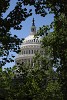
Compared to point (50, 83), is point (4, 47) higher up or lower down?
higher up

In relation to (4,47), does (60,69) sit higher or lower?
lower

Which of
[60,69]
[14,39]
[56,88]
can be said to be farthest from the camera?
[56,88]

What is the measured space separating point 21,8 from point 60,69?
2062cm

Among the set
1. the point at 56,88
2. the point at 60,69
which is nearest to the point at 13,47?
the point at 60,69

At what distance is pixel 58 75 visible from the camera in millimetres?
33188

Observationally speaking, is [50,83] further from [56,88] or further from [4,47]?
[4,47]

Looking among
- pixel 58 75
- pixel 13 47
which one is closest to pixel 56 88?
pixel 58 75

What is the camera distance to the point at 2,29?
37.8 feet

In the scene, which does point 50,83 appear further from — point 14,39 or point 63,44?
point 14,39

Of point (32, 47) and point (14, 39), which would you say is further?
point (32, 47)

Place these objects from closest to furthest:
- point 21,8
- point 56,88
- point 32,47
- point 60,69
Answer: point 21,8 → point 60,69 → point 56,88 → point 32,47

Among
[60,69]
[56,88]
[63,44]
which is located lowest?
[56,88]

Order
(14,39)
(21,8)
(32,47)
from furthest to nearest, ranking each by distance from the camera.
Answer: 1. (32,47)
2. (14,39)
3. (21,8)

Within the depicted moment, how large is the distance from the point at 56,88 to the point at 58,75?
58.8 inches
